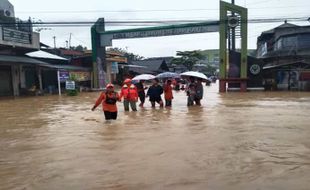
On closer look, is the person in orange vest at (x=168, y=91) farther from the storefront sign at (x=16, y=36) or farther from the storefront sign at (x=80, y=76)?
the storefront sign at (x=80, y=76)

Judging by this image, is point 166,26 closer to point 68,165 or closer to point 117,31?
point 117,31

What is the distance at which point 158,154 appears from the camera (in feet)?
25.5

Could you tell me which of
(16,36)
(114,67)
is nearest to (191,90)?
(16,36)

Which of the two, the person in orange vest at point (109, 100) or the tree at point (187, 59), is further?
the tree at point (187, 59)

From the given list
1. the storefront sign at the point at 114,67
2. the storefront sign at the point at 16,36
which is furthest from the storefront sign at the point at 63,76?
the storefront sign at the point at 114,67

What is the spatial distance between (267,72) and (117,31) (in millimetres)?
14099

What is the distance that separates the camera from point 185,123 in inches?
487

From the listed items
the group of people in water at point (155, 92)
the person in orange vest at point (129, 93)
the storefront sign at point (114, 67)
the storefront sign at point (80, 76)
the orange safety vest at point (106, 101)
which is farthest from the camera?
the storefront sign at point (114, 67)

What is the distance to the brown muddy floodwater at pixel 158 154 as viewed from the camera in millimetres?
5887

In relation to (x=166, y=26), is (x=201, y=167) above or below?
below

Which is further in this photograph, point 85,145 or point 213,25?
point 213,25

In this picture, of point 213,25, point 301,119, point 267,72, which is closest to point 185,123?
point 301,119

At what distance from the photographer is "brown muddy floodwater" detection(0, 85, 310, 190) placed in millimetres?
5887

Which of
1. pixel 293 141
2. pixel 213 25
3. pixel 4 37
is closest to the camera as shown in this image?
pixel 293 141
